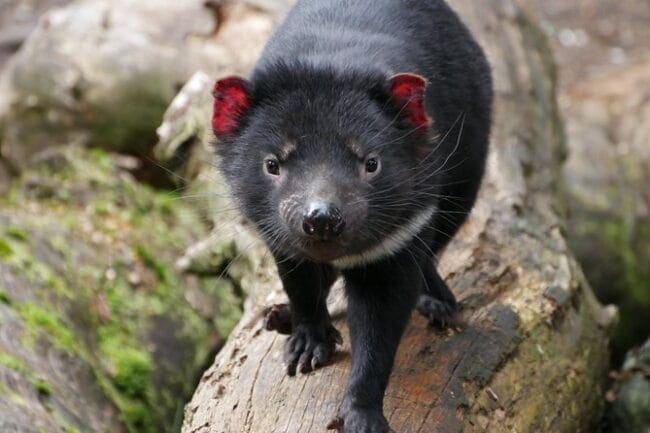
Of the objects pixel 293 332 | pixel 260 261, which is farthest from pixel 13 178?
pixel 293 332

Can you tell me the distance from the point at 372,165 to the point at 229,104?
64 cm

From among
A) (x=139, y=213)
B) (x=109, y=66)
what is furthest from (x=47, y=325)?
(x=109, y=66)

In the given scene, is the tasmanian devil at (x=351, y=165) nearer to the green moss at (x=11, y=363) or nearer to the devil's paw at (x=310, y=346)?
the devil's paw at (x=310, y=346)

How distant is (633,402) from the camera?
17.2 feet

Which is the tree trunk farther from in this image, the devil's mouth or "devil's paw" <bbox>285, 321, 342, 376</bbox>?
the devil's mouth

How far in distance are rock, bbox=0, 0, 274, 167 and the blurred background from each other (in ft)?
0.03

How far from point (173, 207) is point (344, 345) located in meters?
3.28

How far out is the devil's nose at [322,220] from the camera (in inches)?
127

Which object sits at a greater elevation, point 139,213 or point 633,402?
point 633,402

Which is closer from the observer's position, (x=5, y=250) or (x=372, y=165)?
(x=372, y=165)

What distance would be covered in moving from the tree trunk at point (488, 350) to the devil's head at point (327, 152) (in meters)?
0.63

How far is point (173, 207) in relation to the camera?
7191mm

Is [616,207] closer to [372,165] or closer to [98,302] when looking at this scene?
[98,302]

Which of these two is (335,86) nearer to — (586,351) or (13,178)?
(586,351)
